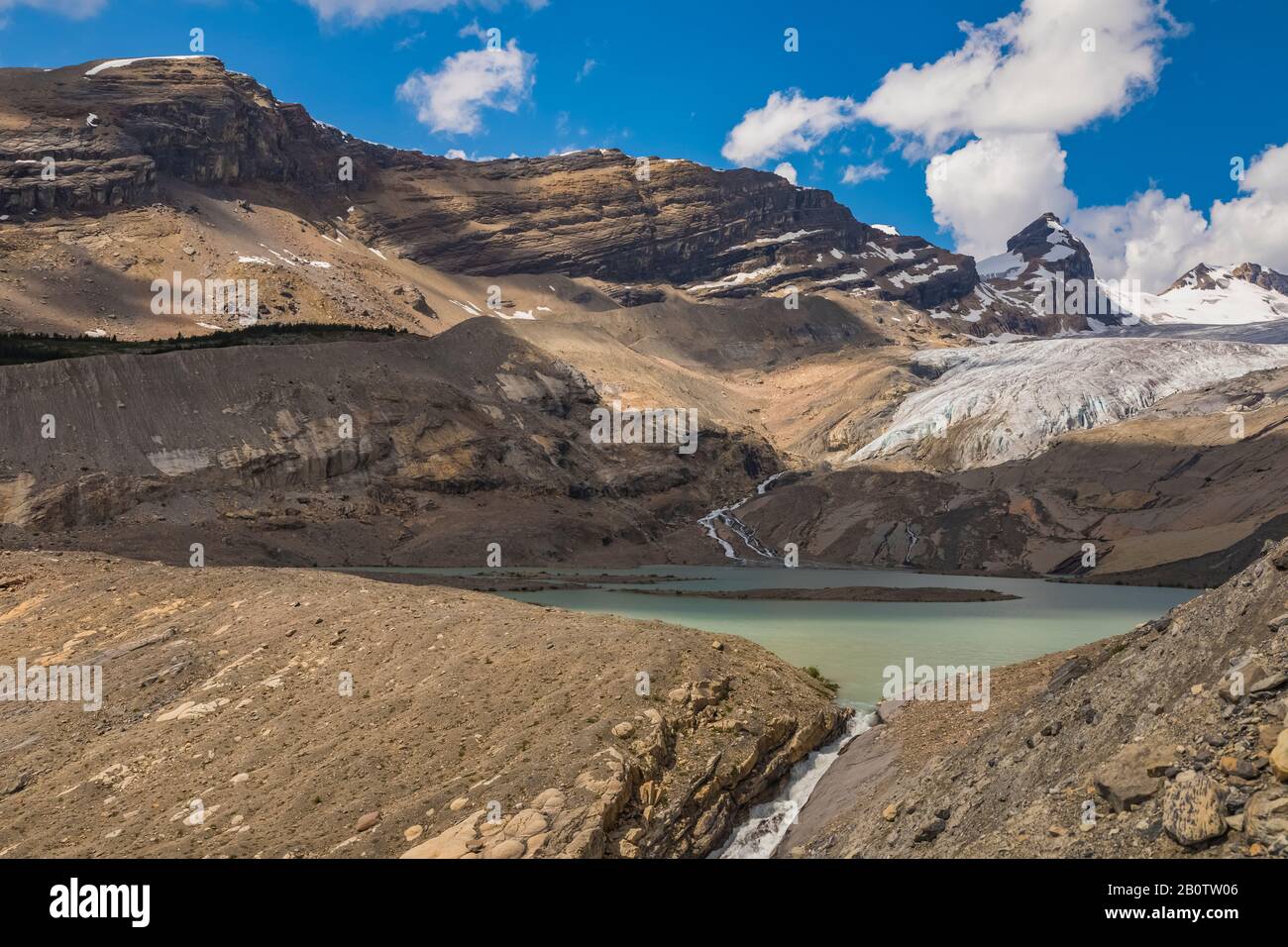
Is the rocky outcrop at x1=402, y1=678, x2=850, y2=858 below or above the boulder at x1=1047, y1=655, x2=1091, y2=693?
below

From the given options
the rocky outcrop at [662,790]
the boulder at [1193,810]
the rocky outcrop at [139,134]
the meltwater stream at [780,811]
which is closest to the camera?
the boulder at [1193,810]

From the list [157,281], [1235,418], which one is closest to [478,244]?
[157,281]

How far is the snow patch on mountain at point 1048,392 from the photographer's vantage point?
9131cm

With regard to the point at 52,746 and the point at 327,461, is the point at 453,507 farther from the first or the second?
the point at 52,746

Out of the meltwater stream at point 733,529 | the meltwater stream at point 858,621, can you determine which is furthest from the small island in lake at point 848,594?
the meltwater stream at point 733,529

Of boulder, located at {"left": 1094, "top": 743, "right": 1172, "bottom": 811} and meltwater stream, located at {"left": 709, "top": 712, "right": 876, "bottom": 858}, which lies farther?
meltwater stream, located at {"left": 709, "top": 712, "right": 876, "bottom": 858}

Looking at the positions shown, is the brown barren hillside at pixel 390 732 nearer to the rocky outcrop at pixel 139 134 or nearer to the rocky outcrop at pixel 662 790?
the rocky outcrop at pixel 662 790

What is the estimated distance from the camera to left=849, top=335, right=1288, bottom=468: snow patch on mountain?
91.3m

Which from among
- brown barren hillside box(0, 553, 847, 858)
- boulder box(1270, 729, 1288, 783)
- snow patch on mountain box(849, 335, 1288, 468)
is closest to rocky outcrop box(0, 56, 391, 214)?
snow patch on mountain box(849, 335, 1288, 468)

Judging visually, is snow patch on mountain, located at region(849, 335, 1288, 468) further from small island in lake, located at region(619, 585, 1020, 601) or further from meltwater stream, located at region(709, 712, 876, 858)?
meltwater stream, located at region(709, 712, 876, 858)

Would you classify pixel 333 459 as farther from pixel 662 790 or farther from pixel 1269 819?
pixel 1269 819

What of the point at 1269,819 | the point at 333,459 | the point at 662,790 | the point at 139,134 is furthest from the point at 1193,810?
the point at 139,134

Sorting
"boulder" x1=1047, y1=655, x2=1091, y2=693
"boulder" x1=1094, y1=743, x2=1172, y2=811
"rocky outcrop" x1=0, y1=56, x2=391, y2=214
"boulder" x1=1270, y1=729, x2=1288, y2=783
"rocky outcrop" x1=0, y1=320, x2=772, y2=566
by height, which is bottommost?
"boulder" x1=1047, y1=655, x2=1091, y2=693
